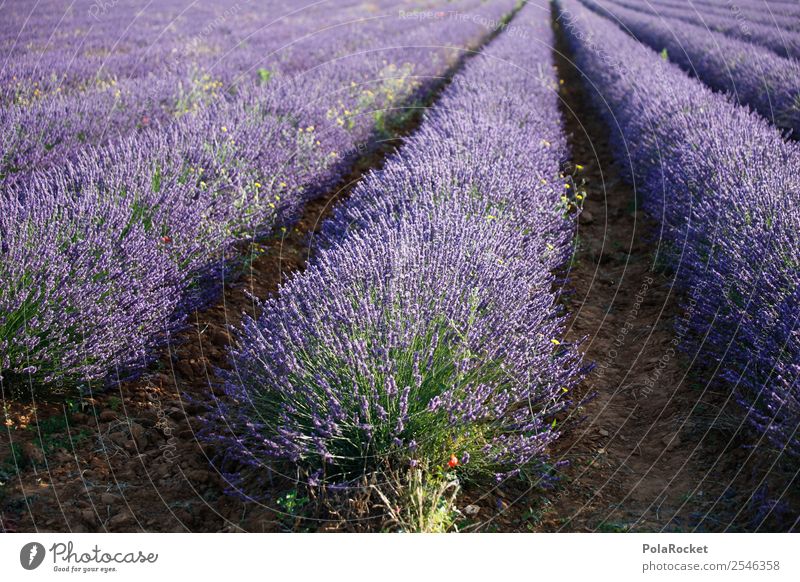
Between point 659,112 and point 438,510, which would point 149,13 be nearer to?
point 659,112

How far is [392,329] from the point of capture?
275 cm

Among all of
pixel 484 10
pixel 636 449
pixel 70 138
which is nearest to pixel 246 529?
pixel 636 449

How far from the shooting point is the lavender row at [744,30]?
802cm

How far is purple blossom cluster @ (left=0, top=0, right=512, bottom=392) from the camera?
3146 millimetres

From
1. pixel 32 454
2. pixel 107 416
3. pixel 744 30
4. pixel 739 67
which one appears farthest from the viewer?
pixel 744 30

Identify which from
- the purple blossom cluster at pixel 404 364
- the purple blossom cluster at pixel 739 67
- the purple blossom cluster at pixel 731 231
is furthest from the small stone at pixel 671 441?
the purple blossom cluster at pixel 739 67

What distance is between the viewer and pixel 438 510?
2438 mm

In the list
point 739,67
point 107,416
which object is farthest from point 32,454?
point 739,67

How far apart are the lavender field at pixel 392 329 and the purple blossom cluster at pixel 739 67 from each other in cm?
40

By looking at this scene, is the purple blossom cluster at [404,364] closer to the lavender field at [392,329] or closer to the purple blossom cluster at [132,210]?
the lavender field at [392,329]

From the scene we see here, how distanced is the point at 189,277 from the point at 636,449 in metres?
2.47

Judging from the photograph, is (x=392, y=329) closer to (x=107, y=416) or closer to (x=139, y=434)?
(x=139, y=434)

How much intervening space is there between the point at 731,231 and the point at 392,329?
6.71 feet
